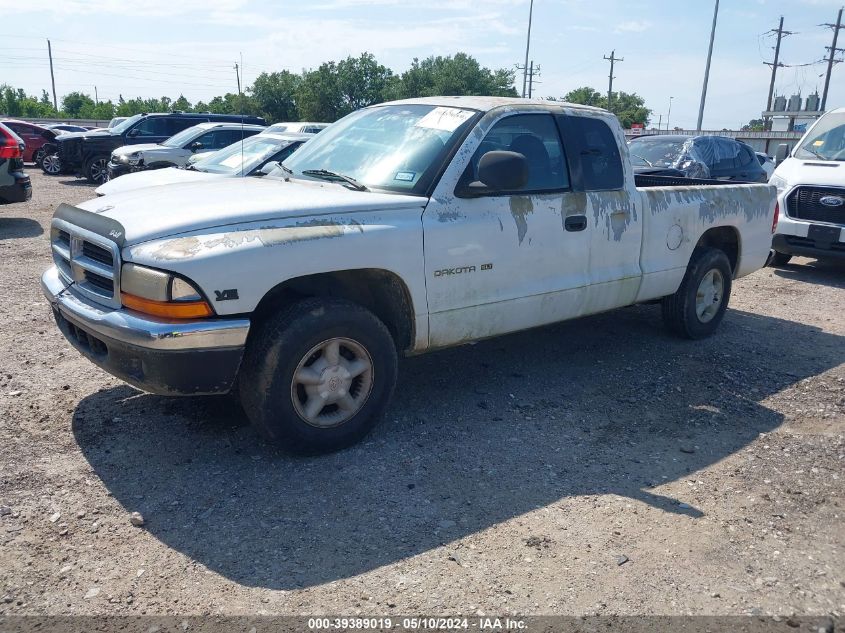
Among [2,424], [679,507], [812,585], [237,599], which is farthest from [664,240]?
[2,424]

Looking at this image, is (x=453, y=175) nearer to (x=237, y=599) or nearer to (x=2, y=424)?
(x=237, y=599)

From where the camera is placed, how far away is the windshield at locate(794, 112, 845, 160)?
9891mm

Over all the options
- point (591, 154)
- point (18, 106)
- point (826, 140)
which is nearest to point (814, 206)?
point (826, 140)

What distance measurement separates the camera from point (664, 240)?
5.68 m

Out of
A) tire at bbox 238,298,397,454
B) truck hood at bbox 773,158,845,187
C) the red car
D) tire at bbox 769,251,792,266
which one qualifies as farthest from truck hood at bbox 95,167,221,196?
the red car

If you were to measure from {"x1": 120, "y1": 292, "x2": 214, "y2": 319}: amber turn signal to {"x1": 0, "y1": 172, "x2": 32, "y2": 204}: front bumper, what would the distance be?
9.35 meters

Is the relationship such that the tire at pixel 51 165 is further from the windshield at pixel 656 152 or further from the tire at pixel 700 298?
the tire at pixel 700 298

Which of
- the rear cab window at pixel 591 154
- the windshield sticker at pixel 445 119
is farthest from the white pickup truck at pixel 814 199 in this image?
the windshield sticker at pixel 445 119

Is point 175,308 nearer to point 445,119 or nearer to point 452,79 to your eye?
point 445,119

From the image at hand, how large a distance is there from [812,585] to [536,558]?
44.9 inches

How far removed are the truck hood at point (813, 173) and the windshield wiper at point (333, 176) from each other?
7.24 m

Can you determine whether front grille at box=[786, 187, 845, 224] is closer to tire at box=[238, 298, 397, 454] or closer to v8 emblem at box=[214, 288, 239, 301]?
tire at box=[238, 298, 397, 454]

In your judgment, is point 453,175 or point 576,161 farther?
point 576,161

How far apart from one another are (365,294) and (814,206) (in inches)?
292
